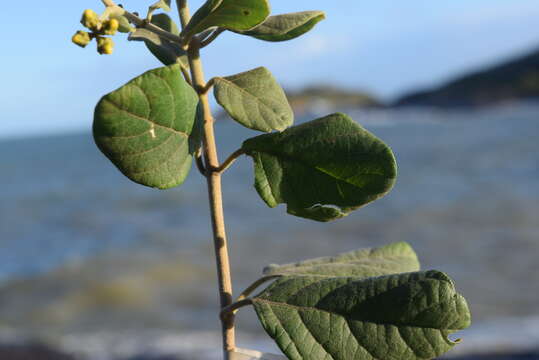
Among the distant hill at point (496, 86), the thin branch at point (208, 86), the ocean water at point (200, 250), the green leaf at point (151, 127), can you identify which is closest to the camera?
the green leaf at point (151, 127)

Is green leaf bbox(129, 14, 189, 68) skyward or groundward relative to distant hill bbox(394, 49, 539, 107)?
groundward

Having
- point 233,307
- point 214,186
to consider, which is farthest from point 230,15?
point 233,307

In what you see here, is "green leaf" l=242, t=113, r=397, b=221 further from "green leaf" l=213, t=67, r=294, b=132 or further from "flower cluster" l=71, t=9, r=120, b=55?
"flower cluster" l=71, t=9, r=120, b=55

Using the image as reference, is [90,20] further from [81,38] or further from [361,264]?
[361,264]

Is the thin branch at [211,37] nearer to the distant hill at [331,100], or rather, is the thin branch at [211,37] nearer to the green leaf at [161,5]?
the green leaf at [161,5]

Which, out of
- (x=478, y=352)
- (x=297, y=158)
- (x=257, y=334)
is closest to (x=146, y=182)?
(x=297, y=158)

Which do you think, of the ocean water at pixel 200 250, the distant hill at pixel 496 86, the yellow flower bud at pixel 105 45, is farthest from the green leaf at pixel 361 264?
the distant hill at pixel 496 86

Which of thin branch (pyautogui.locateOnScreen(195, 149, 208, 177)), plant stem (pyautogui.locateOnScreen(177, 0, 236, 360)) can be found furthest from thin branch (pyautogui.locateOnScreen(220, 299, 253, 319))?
thin branch (pyautogui.locateOnScreen(195, 149, 208, 177))
